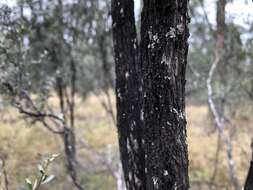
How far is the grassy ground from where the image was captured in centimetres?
1093

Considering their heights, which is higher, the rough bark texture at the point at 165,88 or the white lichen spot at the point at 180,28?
the white lichen spot at the point at 180,28

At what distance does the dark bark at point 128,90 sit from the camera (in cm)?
387

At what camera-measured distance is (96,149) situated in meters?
14.5

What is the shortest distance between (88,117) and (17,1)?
44.1 feet

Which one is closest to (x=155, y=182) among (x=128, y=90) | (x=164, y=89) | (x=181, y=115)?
(x=181, y=115)

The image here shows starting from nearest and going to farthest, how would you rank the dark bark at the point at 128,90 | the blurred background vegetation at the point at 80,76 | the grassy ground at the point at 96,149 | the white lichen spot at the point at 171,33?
1. the white lichen spot at the point at 171,33
2. the dark bark at the point at 128,90
3. the blurred background vegetation at the point at 80,76
4. the grassy ground at the point at 96,149

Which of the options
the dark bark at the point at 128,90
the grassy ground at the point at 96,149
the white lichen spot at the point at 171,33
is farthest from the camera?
the grassy ground at the point at 96,149

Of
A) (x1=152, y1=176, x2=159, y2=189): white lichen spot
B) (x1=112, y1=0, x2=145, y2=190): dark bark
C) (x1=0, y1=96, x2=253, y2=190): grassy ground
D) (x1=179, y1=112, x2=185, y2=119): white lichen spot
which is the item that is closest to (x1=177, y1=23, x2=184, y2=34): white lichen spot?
(x1=179, y1=112, x2=185, y2=119): white lichen spot

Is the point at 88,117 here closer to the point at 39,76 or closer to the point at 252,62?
the point at 39,76

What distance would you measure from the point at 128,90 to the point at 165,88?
1120 mm

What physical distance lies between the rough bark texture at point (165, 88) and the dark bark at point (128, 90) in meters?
0.89

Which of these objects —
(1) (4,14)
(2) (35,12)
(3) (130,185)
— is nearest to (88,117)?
(2) (35,12)

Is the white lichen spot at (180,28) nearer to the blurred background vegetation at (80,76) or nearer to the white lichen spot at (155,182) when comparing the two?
the white lichen spot at (155,182)

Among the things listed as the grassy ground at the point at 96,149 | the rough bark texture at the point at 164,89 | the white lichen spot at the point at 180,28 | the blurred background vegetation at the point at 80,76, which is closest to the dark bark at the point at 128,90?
the rough bark texture at the point at 164,89
